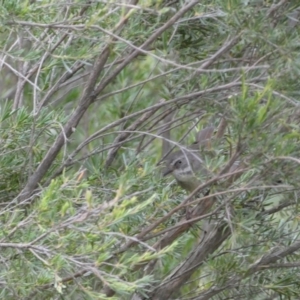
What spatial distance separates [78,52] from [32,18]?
224 mm

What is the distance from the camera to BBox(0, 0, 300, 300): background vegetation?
2.95 meters

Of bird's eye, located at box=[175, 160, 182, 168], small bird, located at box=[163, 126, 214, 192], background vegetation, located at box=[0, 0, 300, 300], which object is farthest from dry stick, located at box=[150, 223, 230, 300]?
bird's eye, located at box=[175, 160, 182, 168]

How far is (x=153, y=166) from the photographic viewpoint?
3645 mm

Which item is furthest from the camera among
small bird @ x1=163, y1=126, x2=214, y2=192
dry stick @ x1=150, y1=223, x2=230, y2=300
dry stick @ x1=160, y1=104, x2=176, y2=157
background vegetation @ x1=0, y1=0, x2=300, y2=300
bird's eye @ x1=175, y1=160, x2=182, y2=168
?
bird's eye @ x1=175, y1=160, x2=182, y2=168

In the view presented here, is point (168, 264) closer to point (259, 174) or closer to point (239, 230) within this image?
point (239, 230)

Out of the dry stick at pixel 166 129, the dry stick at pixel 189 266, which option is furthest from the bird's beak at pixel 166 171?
the dry stick at pixel 189 266

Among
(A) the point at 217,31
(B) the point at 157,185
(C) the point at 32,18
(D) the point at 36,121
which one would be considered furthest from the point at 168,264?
(C) the point at 32,18

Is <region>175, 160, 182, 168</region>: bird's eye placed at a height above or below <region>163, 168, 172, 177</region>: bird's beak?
above

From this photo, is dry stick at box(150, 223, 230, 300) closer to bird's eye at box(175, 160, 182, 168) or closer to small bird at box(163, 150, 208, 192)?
small bird at box(163, 150, 208, 192)

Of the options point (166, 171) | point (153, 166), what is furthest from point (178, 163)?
point (153, 166)

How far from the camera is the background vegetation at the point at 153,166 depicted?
295 cm

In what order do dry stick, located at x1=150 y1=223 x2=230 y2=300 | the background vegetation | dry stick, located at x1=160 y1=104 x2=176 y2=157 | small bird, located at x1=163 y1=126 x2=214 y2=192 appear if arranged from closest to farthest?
the background vegetation → small bird, located at x1=163 y1=126 x2=214 y2=192 → dry stick, located at x1=150 y1=223 x2=230 y2=300 → dry stick, located at x1=160 y1=104 x2=176 y2=157

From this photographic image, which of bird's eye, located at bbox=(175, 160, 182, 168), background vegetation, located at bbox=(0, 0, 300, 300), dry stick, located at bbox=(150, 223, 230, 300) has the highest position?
background vegetation, located at bbox=(0, 0, 300, 300)

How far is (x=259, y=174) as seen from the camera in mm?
3096
